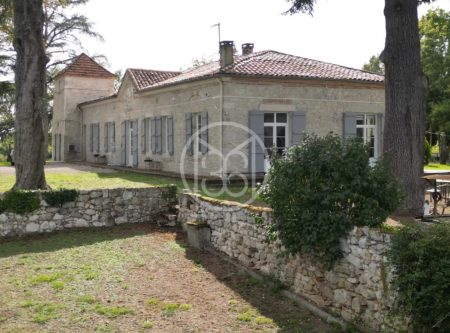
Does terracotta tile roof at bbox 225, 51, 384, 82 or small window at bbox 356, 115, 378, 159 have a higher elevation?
terracotta tile roof at bbox 225, 51, 384, 82

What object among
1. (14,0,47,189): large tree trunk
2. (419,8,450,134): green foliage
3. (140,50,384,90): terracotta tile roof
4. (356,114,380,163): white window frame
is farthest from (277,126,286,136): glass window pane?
(419,8,450,134): green foliage

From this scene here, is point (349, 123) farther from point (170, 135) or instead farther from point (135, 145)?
point (135, 145)

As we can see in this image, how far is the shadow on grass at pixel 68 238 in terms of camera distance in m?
10.6

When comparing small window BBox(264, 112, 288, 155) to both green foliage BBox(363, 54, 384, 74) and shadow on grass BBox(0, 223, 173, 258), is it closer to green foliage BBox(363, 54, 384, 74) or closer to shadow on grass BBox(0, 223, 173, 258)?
shadow on grass BBox(0, 223, 173, 258)

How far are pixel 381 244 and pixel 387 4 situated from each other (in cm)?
785

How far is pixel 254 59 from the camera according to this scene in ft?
66.5

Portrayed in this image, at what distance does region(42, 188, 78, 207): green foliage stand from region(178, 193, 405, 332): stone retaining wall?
12.9ft

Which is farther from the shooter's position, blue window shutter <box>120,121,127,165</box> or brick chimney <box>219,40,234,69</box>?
blue window shutter <box>120,121,127,165</box>

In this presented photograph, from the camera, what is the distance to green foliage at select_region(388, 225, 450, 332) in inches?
186

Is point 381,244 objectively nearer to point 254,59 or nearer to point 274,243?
point 274,243

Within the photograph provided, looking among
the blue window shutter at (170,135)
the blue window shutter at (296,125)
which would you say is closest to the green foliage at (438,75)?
the blue window shutter at (296,125)

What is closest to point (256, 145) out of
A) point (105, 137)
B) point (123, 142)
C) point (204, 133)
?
point (204, 133)

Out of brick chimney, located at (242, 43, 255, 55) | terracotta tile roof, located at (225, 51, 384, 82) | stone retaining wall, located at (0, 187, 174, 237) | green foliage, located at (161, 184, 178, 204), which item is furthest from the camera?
brick chimney, located at (242, 43, 255, 55)

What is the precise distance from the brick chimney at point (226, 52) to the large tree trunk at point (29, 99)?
22.1 ft
